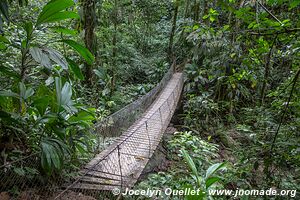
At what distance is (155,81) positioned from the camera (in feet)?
25.3

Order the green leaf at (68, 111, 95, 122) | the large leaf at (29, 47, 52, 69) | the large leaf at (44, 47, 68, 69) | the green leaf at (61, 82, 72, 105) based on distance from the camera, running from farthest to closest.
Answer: the green leaf at (68, 111, 95, 122), the green leaf at (61, 82, 72, 105), the large leaf at (44, 47, 68, 69), the large leaf at (29, 47, 52, 69)

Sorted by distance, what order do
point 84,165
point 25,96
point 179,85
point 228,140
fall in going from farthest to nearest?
point 179,85
point 228,140
point 84,165
point 25,96

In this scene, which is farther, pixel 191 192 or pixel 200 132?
pixel 200 132

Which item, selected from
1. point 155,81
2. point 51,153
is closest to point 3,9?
point 51,153

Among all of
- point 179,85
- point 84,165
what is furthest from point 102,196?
point 179,85

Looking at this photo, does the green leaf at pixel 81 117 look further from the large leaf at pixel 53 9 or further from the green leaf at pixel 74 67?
the large leaf at pixel 53 9

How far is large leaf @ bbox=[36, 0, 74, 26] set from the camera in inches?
59.2

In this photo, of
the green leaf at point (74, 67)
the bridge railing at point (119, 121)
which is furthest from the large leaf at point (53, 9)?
the bridge railing at point (119, 121)

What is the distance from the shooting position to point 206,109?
520 centimetres

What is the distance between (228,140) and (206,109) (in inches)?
27.7

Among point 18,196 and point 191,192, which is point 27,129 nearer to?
point 18,196

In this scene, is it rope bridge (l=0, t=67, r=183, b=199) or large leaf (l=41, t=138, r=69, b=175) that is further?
rope bridge (l=0, t=67, r=183, b=199)

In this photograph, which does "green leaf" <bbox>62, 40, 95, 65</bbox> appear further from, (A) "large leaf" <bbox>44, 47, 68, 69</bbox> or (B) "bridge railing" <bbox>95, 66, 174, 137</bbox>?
(B) "bridge railing" <bbox>95, 66, 174, 137</bbox>

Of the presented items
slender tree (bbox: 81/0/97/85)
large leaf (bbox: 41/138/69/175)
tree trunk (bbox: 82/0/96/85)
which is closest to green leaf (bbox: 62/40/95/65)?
large leaf (bbox: 41/138/69/175)
